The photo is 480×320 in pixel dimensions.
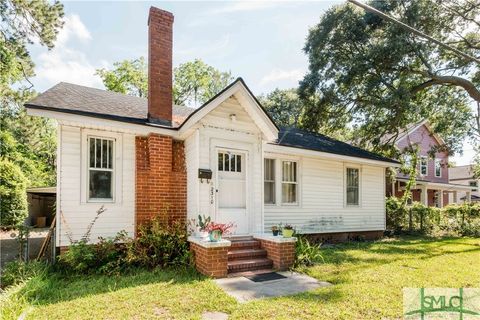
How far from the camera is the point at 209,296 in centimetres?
514

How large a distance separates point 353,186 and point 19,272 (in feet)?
35.1

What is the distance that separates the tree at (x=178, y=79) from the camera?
2861cm

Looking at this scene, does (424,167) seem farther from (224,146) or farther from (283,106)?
(224,146)

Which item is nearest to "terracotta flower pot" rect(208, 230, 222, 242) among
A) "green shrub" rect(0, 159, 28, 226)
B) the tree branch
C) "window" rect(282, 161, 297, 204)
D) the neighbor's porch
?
"window" rect(282, 161, 297, 204)

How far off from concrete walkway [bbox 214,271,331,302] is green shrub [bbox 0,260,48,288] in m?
3.41

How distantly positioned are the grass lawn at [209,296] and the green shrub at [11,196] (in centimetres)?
996

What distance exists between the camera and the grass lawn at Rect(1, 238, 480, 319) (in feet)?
14.5

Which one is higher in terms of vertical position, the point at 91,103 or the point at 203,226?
the point at 91,103

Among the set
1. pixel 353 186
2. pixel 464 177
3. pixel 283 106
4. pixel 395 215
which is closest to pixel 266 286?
pixel 353 186

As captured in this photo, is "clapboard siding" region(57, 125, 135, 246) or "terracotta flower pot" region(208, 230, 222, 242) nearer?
"terracotta flower pot" region(208, 230, 222, 242)

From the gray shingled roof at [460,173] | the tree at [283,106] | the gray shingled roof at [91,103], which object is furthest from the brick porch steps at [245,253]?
the gray shingled roof at [460,173]

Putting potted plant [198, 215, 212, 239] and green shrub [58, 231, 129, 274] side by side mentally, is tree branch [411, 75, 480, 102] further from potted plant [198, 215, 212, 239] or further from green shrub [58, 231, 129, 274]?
green shrub [58, 231, 129, 274]

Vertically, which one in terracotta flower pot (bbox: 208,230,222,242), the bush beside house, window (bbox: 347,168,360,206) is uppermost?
window (bbox: 347,168,360,206)

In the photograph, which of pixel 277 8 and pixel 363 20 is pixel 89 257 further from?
pixel 363 20
